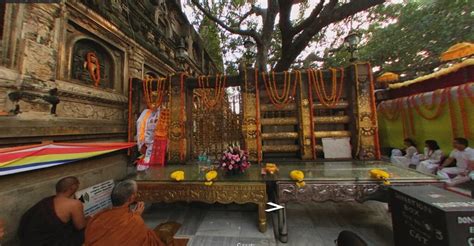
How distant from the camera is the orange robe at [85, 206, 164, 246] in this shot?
2.03 meters

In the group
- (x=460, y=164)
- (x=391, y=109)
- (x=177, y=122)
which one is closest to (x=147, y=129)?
(x=177, y=122)

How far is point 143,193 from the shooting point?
3.54 m

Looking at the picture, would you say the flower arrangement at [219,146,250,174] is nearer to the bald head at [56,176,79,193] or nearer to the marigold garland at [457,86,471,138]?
the bald head at [56,176,79,193]

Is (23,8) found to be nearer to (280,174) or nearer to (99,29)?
(99,29)

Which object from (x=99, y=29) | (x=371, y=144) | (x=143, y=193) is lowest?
(x=143, y=193)

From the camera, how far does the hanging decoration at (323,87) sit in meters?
4.90

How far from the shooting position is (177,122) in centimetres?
510

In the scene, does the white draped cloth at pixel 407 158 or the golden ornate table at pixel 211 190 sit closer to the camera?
the golden ornate table at pixel 211 190

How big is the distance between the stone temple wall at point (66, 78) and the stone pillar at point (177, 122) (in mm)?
1404

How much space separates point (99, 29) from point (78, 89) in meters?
1.76

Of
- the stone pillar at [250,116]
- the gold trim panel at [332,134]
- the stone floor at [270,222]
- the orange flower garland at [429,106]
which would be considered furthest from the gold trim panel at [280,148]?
the orange flower garland at [429,106]

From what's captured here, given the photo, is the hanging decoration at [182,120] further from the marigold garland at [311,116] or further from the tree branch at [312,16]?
the tree branch at [312,16]

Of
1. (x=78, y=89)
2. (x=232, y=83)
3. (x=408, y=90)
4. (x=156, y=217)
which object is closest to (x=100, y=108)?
(x=78, y=89)

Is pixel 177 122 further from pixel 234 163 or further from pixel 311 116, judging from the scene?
pixel 311 116
